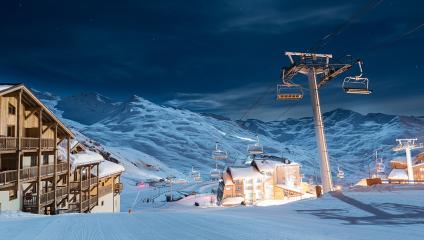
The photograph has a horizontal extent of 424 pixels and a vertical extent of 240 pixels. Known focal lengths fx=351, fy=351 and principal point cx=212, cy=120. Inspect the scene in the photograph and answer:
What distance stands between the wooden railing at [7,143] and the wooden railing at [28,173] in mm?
1878

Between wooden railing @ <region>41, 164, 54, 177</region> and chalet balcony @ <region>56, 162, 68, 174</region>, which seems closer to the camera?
wooden railing @ <region>41, 164, 54, 177</region>

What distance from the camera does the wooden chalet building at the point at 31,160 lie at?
23.3 metres

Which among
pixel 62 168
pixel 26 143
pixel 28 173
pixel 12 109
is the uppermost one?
pixel 12 109

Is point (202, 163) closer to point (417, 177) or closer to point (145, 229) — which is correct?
point (417, 177)

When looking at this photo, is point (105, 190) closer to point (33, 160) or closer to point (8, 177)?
point (33, 160)

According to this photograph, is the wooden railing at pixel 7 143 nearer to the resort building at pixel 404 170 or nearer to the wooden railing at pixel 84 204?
the wooden railing at pixel 84 204

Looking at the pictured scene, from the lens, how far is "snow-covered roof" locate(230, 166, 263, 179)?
55.0 meters

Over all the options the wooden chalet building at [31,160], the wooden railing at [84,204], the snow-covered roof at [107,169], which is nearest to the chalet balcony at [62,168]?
the wooden chalet building at [31,160]

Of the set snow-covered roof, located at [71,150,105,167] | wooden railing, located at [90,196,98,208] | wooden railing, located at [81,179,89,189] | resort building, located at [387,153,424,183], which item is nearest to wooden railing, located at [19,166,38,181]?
snow-covered roof, located at [71,150,105,167]

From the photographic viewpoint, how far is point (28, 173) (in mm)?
25062

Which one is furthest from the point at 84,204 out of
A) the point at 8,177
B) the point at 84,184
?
the point at 8,177

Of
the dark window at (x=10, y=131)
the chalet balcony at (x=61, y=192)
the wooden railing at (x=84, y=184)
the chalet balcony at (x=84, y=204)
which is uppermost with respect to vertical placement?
the dark window at (x=10, y=131)

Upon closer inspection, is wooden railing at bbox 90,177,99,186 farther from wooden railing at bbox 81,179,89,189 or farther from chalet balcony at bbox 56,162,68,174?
chalet balcony at bbox 56,162,68,174

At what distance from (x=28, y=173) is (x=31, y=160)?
17.7 ft
